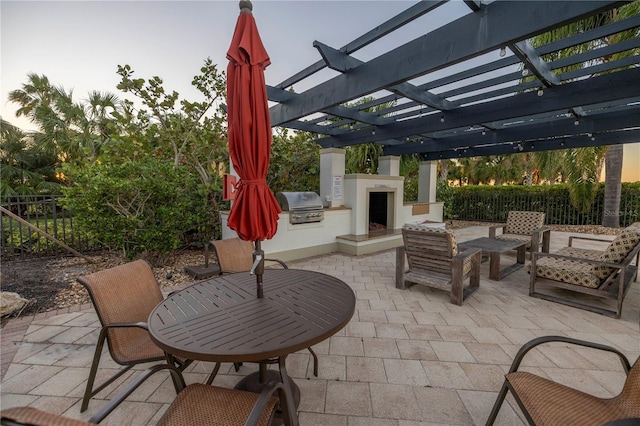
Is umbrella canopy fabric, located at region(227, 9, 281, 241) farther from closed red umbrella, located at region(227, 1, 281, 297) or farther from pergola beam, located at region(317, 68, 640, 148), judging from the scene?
pergola beam, located at region(317, 68, 640, 148)

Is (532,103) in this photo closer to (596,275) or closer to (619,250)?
(619,250)

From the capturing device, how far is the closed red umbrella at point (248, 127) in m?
1.73

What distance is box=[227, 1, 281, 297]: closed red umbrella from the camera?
1734 millimetres

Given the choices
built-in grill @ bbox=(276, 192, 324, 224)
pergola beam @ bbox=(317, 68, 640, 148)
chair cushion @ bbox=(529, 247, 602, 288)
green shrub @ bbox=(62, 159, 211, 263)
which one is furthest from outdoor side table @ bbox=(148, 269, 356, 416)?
pergola beam @ bbox=(317, 68, 640, 148)

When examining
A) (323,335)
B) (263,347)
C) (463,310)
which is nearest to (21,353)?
(263,347)

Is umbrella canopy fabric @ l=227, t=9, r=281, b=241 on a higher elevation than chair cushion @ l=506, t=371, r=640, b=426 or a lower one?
higher

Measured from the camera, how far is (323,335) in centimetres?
144

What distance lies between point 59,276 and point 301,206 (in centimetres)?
412

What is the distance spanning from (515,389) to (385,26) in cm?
329

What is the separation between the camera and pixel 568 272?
3.44 m

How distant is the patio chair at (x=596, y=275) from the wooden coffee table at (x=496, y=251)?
63 cm

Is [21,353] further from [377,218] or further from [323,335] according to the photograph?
[377,218]

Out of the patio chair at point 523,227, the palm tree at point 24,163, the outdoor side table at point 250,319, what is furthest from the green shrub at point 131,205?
the palm tree at point 24,163

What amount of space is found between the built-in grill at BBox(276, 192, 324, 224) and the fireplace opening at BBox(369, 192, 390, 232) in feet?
7.51
